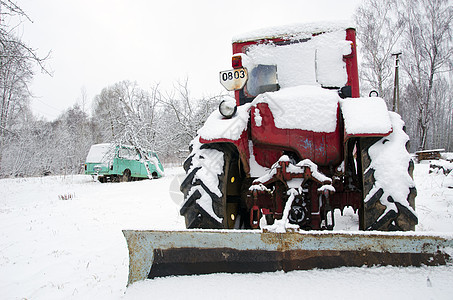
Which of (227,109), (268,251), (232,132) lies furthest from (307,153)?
(268,251)

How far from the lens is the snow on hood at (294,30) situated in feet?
11.3

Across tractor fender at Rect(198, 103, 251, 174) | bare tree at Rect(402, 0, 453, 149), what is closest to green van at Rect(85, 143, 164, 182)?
tractor fender at Rect(198, 103, 251, 174)

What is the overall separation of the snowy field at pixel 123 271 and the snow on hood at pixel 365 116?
105 centimetres

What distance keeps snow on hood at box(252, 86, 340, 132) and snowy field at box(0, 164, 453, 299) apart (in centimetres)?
128

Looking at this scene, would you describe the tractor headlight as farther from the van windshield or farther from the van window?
the van window

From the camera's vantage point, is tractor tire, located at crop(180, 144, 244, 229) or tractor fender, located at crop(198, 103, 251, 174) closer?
tractor tire, located at crop(180, 144, 244, 229)

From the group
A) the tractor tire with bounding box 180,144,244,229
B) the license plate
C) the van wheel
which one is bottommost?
the van wheel

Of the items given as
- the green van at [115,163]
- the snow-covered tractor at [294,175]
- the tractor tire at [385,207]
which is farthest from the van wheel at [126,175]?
the tractor tire at [385,207]

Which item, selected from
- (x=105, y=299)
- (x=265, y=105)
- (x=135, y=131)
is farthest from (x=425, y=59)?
(x=105, y=299)

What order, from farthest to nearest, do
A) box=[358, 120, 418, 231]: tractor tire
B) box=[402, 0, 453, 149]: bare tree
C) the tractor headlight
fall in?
box=[402, 0, 453, 149]: bare tree → the tractor headlight → box=[358, 120, 418, 231]: tractor tire

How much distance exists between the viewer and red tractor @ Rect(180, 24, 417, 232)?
217 centimetres

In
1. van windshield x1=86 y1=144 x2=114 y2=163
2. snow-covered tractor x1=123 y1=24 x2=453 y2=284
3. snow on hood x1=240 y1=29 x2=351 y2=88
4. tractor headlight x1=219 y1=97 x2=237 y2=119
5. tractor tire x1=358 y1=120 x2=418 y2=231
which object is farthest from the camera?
van windshield x1=86 y1=144 x2=114 y2=163

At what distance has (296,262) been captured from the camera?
1749mm

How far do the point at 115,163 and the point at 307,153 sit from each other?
13707 mm
